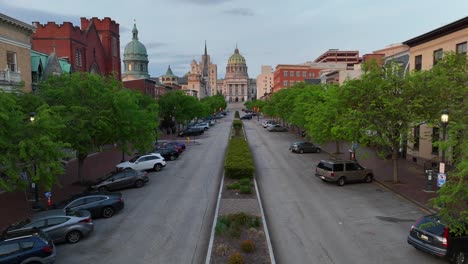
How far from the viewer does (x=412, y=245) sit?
13492mm

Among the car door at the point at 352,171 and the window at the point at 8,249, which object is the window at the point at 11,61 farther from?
the car door at the point at 352,171

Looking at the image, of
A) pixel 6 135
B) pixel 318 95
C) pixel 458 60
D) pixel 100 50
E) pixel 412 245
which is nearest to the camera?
pixel 412 245

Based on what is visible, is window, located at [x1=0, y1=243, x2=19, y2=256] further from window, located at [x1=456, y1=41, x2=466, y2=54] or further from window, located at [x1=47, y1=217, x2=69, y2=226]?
window, located at [x1=456, y1=41, x2=466, y2=54]

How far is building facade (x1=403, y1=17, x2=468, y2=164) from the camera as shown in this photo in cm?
2781

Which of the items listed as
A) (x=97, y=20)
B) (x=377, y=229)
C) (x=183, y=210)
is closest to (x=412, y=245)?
(x=377, y=229)

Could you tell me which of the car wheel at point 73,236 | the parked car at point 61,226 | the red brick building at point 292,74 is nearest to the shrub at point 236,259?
the parked car at point 61,226

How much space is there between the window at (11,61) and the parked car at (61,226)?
17694 millimetres

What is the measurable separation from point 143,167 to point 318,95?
19.9m

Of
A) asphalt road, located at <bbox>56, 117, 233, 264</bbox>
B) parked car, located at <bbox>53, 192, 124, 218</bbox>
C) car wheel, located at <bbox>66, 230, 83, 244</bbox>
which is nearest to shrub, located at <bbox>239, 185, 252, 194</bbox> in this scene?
asphalt road, located at <bbox>56, 117, 233, 264</bbox>

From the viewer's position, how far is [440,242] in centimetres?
1232

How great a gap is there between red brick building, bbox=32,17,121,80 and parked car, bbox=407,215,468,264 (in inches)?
1545

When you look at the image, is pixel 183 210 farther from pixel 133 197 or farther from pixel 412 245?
pixel 412 245

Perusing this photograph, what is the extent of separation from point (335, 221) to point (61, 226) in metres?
11.8

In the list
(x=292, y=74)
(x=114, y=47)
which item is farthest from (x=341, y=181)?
(x=292, y=74)
